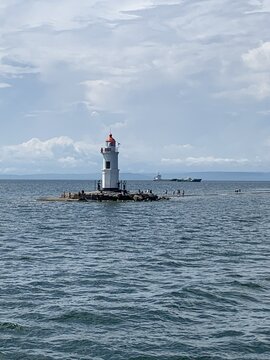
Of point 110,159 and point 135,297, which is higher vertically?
point 110,159

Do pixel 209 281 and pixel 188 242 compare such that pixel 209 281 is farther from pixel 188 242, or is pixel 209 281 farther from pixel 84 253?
pixel 188 242

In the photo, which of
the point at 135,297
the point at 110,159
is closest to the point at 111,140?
the point at 110,159

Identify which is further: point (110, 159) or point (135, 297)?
point (110, 159)

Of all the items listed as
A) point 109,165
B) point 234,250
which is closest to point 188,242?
point 234,250

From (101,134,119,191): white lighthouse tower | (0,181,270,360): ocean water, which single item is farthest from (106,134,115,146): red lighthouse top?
(0,181,270,360): ocean water

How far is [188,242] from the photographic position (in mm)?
47219

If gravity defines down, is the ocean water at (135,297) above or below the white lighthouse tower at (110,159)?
below

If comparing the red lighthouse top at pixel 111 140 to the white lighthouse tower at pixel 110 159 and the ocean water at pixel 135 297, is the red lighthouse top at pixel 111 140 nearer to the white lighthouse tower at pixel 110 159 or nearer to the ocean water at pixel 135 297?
the white lighthouse tower at pixel 110 159

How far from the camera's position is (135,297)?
2634 cm

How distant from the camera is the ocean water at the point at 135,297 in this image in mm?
19875

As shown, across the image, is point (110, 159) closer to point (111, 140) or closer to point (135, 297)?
point (111, 140)

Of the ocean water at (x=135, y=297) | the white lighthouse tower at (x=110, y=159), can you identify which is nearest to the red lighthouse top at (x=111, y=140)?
the white lighthouse tower at (x=110, y=159)

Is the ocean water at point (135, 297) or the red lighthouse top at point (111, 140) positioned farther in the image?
the red lighthouse top at point (111, 140)

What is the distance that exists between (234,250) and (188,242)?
20.7 feet
